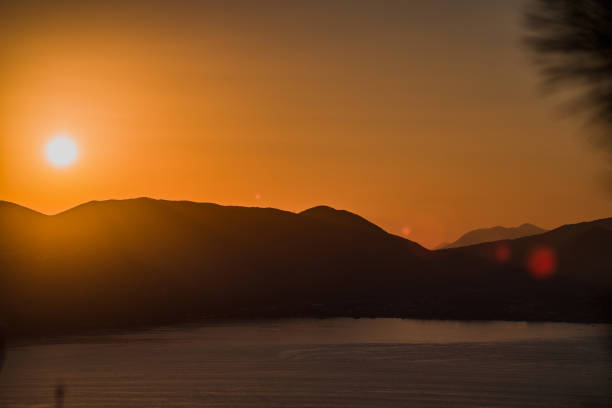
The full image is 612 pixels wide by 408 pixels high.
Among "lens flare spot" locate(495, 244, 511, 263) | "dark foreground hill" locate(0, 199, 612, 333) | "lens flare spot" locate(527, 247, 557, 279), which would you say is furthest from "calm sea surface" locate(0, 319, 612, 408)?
"lens flare spot" locate(495, 244, 511, 263)

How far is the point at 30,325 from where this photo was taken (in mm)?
92188

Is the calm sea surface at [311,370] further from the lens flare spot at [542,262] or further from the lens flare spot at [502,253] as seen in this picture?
the lens flare spot at [502,253]

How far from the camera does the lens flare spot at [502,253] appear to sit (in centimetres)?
15925

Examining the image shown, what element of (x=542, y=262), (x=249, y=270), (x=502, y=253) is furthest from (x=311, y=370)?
(x=542, y=262)

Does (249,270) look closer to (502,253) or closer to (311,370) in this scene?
(502,253)

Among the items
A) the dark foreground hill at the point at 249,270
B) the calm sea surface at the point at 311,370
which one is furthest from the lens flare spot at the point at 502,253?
the calm sea surface at the point at 311,370

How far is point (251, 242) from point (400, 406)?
130 meters

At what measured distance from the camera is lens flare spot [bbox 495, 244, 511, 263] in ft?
522

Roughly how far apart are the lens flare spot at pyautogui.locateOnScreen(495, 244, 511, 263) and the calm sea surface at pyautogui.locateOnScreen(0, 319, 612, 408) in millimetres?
75694

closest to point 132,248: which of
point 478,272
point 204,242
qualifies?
point 204,242

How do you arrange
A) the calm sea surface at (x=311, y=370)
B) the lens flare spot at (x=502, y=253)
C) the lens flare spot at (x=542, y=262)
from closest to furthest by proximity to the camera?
the calm sea surface at (x=311, y=370) → the lens flare spot at (x=542, y=262) → the lens flare spot at (x=502, y=253)

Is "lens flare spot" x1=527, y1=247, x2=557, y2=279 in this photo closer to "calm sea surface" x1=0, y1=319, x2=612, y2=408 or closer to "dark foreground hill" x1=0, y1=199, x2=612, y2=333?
"dark foreground hill" x1=0, y1=199, x2=612, y2=333

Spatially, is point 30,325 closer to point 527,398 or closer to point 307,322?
point 307,322

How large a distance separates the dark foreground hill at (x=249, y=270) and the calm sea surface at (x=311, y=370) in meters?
24.4
